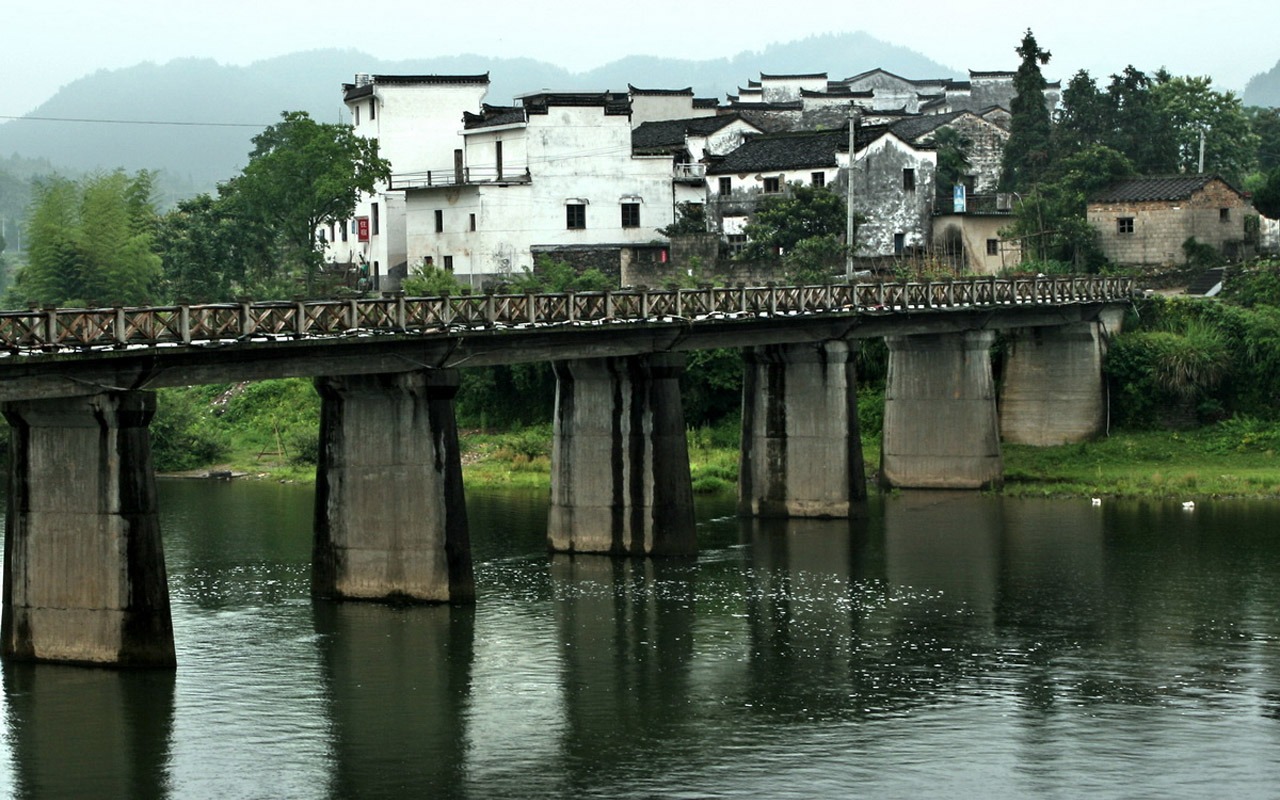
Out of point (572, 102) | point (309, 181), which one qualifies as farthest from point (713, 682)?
point (309, 181)

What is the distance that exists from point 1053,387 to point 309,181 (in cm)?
4477

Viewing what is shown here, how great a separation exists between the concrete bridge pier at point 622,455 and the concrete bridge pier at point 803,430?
31.7 ft

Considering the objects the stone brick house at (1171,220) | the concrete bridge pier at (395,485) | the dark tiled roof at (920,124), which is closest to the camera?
the concrete bridge pier at (395,485)

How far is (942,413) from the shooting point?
80625 mm

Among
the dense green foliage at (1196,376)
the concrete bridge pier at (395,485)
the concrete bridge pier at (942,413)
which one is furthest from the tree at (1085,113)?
the concrete bridge pier at (395,485)

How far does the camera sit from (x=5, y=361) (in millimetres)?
41469

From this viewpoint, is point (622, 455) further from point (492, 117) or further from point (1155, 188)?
point (1155, 188)

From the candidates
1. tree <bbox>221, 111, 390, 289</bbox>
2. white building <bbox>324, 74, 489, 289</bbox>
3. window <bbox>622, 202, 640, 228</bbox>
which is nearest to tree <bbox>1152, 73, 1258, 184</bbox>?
window <bbox>622, 202, 640, 228</bbox>

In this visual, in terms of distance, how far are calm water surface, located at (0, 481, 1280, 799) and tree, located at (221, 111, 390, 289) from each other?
150 ft

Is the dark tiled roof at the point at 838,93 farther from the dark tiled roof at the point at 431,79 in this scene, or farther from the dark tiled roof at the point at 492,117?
the dark tiled roof at the point at 492,117

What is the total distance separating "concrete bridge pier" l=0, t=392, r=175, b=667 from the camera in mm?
43719

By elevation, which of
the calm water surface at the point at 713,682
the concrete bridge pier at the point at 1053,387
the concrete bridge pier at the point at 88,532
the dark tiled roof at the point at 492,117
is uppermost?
the dark tiled roof at the point at 492,117

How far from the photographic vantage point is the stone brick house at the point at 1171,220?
105 m

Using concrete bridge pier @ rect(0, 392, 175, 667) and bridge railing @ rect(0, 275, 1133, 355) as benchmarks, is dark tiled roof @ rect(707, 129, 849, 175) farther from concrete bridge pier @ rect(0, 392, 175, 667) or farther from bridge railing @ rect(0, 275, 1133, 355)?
concrete bridge pier @ rect(0, 392, 175, 667)
